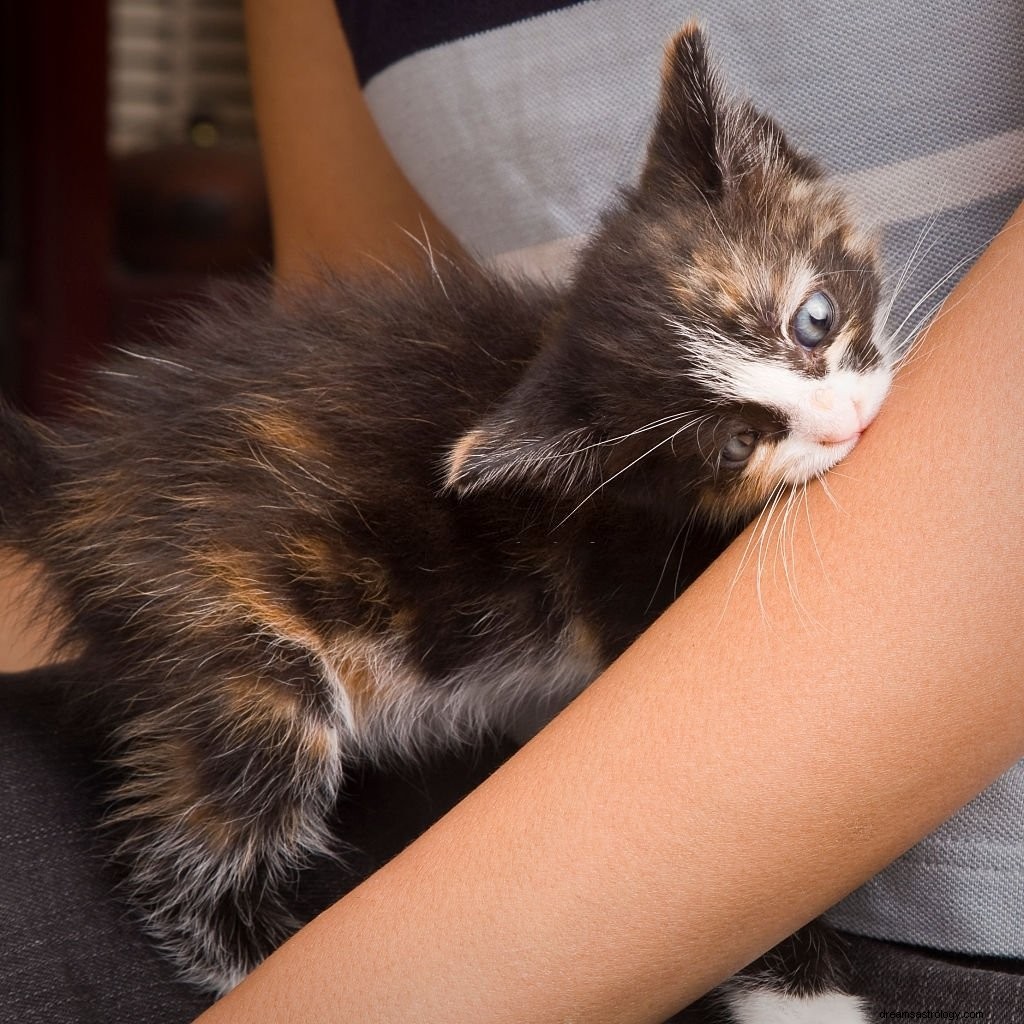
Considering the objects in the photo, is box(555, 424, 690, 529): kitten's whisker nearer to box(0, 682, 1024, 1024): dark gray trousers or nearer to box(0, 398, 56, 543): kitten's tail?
box(0, 682, 1024, 1024): dark gray trousers

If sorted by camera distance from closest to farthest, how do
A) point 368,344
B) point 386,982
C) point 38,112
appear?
1. point 386,982
2. point 368,344
3. point 38,112

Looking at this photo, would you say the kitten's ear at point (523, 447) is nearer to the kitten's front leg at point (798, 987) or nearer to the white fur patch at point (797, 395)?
the white fur patch at point (797, 395)

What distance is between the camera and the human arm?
663 mm

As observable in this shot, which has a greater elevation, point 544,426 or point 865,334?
point 865,334

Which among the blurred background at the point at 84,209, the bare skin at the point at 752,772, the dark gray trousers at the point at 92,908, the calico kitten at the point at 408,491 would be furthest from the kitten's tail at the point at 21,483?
the blurred background at the point at 84,209

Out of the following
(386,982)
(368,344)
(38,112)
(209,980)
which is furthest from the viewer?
(38,112)

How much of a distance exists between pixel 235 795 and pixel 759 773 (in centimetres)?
51

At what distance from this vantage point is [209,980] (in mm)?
932

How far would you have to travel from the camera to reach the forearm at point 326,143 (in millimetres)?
1467

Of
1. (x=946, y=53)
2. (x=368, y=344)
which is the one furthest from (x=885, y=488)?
(x=368, y=344)

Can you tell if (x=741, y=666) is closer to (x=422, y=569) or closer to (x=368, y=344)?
(x=422, y=569)

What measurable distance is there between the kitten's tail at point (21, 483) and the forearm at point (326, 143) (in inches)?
17.8

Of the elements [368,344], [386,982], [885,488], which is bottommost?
[386,982]

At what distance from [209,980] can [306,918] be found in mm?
95
